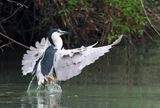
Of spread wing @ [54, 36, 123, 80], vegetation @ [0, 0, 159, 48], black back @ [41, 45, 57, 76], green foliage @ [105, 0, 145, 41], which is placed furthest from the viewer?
vegetation @ [0, 0, 159, 48]

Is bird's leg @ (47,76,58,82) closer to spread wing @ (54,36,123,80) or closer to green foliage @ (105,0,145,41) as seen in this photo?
spread wing @ (54,36,123,80)

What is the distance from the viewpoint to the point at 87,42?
14.0 metres

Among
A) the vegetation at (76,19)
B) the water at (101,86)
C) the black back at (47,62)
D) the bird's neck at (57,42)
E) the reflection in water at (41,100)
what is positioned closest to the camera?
the reflection in water at (41,100)

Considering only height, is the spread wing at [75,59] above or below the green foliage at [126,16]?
below

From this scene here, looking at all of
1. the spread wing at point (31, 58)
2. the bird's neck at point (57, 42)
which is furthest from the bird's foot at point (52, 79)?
the bird's neck at point (57, 42)

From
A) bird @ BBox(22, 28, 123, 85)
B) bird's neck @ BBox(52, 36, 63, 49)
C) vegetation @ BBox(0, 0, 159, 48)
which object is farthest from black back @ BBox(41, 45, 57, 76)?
vegetation @ BBox(0, 0, 159, 48)

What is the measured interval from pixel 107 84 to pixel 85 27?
303 centimetres

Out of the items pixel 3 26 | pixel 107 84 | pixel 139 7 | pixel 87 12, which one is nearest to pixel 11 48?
pixel 3 26

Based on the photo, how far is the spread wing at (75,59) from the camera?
996 centimetres

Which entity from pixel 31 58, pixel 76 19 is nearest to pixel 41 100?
pixel 31 58

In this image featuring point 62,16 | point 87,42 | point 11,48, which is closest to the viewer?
point 62,16

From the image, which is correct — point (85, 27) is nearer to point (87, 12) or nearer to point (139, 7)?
point (87, 12)

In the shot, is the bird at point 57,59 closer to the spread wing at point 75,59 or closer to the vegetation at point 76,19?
the spread wing at point 75,59

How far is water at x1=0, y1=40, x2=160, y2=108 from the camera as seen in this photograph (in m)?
8.98
